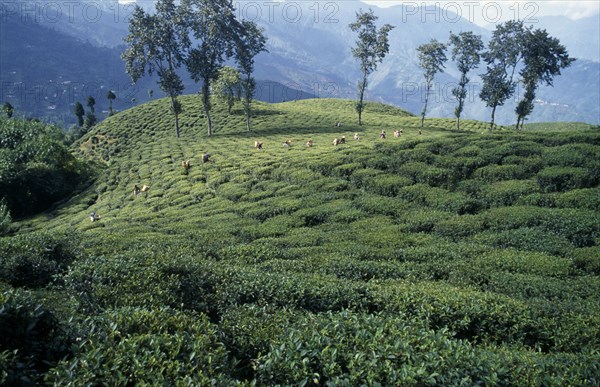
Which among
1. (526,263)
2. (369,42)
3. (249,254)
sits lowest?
(249,254)

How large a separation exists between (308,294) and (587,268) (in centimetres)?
1067

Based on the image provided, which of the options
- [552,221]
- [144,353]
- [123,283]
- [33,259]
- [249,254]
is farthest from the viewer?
[552,221]

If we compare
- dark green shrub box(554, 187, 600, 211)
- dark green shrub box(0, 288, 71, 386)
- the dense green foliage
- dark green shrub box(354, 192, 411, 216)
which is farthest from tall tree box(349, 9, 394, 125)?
dark green shrub box(0, 288, 71, 386)

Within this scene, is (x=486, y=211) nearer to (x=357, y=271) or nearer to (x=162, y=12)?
(x=357, y=271)

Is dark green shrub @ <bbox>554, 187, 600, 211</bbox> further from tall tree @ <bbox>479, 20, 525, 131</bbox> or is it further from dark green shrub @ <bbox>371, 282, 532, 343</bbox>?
Result: tall tree @ <bbox>479, 20, 525, 131</bbox>

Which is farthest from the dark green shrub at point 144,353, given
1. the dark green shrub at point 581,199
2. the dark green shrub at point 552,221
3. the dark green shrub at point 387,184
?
the dark green shrub at point 387,184

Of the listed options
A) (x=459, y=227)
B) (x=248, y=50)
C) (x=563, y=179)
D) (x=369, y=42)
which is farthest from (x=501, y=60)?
(x=459, y=227)

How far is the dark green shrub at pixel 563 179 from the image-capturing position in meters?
20.5

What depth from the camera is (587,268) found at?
45.4 feet

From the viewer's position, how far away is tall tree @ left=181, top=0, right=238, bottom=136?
186ft

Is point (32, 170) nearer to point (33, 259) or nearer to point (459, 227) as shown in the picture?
point (33, 259)

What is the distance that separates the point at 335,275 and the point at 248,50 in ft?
186

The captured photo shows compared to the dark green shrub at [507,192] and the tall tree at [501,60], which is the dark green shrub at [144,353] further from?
the tall tree at [501,60]

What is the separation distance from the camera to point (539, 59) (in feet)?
201
